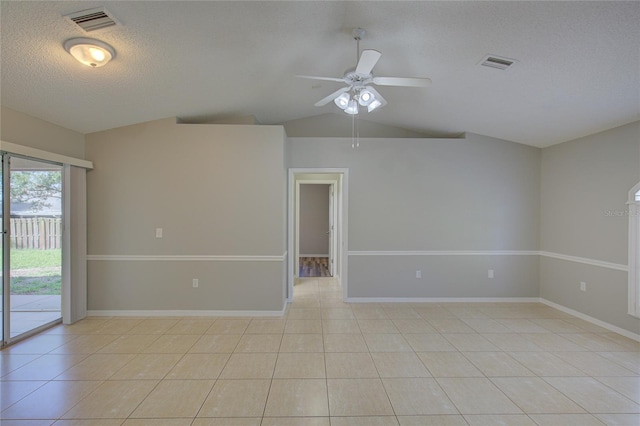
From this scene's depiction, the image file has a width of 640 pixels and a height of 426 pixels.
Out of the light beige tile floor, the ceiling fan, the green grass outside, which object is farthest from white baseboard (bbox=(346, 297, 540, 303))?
the green grass outside

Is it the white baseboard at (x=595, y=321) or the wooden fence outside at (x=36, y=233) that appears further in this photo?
the white baseboard at (x=595, y=321)

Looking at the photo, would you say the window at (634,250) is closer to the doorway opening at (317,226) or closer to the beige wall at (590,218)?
the beige wall at (590,218)

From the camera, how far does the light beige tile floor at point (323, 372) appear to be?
6.73 ft

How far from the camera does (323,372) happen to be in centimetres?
258

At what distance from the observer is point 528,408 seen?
212cm

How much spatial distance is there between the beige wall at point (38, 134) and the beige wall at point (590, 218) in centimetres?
665

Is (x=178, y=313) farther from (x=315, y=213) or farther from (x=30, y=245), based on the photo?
(x=315, y=213)

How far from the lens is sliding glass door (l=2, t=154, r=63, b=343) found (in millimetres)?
3066

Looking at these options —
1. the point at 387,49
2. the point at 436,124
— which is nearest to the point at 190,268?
the point at 387,49

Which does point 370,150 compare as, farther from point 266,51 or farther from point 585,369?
point 585,369

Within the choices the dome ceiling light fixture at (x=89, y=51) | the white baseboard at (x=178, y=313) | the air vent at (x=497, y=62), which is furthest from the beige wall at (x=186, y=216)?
the air vent at (x=497, y=62)

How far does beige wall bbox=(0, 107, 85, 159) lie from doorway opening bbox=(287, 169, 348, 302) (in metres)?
2.83

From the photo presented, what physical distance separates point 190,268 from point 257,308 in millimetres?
1060

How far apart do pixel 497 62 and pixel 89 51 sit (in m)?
3.42
